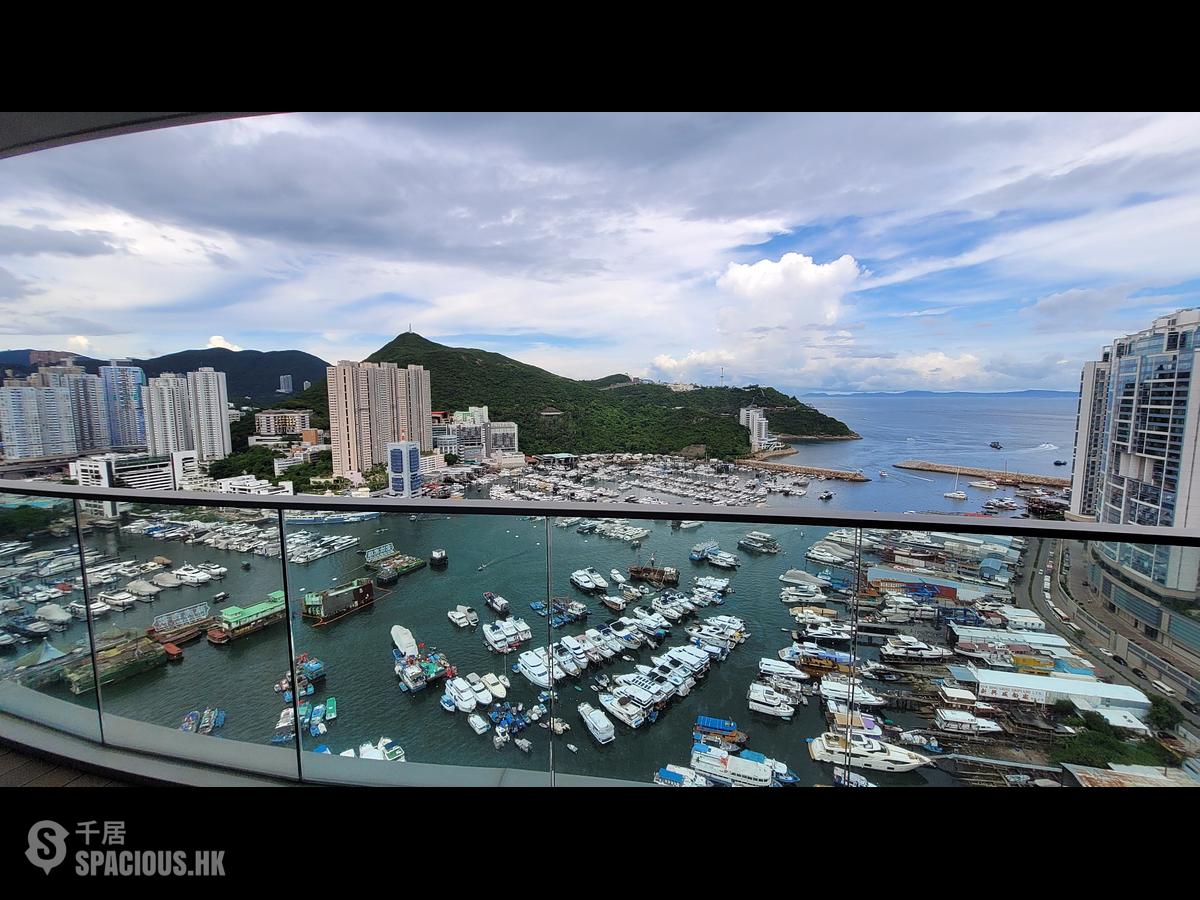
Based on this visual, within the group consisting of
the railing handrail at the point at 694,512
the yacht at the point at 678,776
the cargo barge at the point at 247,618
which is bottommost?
the yacht at the point at 678,776

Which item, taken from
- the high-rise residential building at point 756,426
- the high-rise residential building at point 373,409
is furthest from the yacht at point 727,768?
the high-rise residential building at point 373,409

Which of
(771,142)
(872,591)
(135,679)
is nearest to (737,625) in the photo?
(872,591)

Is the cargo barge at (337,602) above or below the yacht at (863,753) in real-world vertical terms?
above

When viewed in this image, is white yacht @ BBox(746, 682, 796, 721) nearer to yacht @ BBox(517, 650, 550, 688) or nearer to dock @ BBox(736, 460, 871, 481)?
yacht @ BBox(517, 650, 550, 688)

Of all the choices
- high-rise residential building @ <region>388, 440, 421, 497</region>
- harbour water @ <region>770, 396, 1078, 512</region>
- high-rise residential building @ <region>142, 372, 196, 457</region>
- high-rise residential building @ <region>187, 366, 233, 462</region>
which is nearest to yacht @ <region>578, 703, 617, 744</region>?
harbour water @ <region>770, 396, 1078, 512</region>

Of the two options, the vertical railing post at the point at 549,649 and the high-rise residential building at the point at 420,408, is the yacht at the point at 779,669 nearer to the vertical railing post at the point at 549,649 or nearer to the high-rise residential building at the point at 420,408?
the vertical railing post at the point at 549,649

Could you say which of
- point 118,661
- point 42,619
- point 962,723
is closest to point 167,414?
point 42,619
